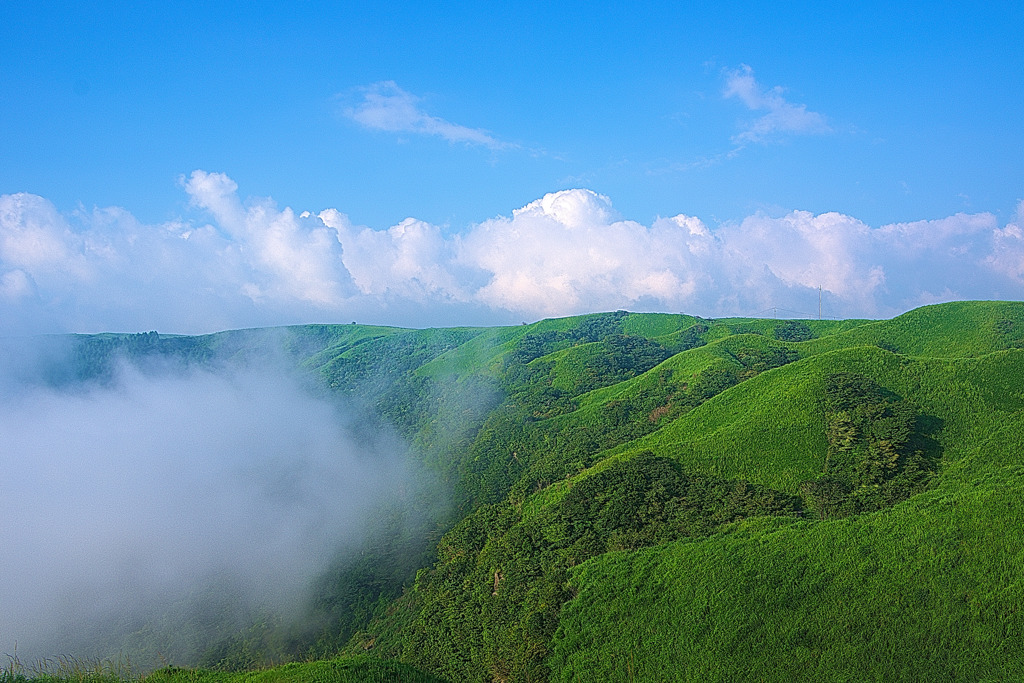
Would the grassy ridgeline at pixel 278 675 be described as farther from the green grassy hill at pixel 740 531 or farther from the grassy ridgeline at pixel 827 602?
the grassy ridgeline at pixel 827 602

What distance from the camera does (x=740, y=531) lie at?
32.7 meters

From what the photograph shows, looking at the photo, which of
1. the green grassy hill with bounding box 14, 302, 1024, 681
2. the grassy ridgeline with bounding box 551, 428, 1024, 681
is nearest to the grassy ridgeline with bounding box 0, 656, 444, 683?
the green grassy hill with bounding box 14, 302, 1024, 681

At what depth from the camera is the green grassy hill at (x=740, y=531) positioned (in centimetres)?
2612

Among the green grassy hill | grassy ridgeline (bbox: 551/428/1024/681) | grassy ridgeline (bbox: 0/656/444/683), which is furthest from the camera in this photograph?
the green grassy hill

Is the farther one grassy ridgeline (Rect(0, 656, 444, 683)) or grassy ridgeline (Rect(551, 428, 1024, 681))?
grassy ridgeline (Rect(551, 428, 1024, 681))

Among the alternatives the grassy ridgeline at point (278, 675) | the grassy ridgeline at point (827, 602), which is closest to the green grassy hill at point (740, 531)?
the grassy ridgeline at point (827, 602)

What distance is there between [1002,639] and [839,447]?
666 inches

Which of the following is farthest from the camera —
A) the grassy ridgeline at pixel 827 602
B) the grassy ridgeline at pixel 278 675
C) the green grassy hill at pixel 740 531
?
the green grassy hill at pixel 740 531

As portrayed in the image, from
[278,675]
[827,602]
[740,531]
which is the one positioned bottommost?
[278,675]

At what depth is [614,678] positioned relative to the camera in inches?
1121

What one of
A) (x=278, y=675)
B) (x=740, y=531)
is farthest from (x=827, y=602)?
(x=278, y=675)

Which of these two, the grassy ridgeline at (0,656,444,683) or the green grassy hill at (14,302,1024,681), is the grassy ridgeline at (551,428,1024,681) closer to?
the green grassy hill at (14,302,1024,681)

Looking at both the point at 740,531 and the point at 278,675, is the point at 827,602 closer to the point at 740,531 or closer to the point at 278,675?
the point at 740,531

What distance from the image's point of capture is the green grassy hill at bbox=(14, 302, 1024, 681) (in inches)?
1029
